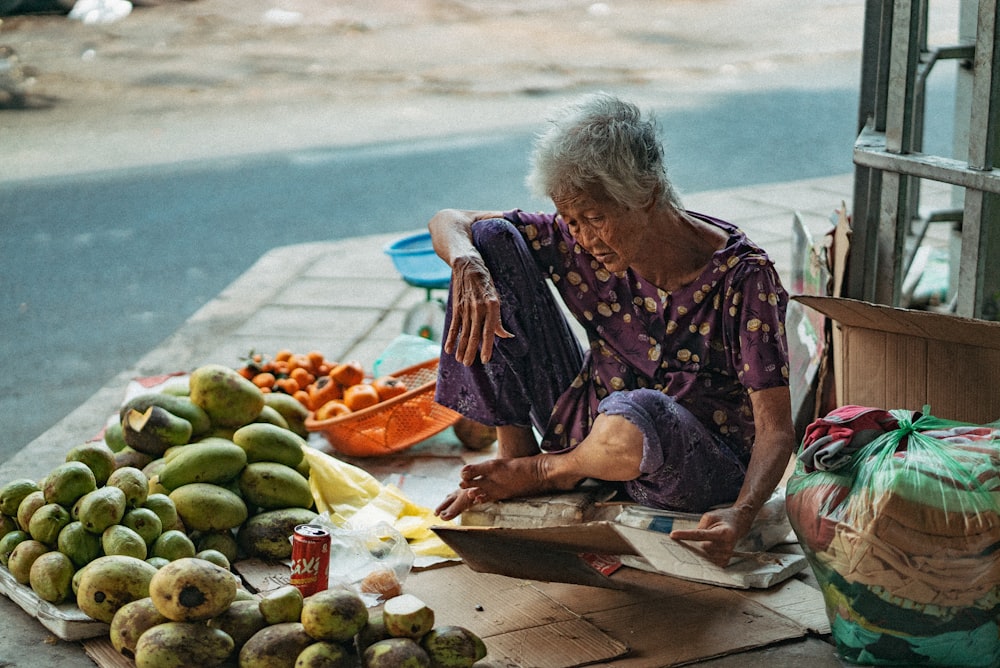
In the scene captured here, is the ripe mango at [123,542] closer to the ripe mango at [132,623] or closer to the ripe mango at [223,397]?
the ripe mango at [132,623]

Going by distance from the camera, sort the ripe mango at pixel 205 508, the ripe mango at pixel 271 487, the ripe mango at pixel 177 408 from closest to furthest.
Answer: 1. the ripe mango at pixel 205 508
2. the ripe mango at pixel 271 487
3. the ripe mango at pixel 177 408

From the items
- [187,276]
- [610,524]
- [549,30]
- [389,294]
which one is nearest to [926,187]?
[389,294]

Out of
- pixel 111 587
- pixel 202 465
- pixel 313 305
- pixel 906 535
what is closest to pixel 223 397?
pixel 202 465

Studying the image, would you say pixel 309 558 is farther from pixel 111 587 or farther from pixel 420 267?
pixel 420 267

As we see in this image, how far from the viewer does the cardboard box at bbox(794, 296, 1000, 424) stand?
2.34 meters

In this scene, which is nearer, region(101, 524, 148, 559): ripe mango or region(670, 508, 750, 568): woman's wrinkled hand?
region(670, 508, 750, 568): woman's wrinkled hand

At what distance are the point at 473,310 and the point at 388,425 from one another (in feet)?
2.94

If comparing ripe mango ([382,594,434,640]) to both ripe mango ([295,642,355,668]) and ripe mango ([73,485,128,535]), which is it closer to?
ripe mango ([295,642,355,668])

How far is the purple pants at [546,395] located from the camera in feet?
7.65

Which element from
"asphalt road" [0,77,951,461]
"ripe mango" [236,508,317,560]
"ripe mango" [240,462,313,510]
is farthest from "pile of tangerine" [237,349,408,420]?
"asphalt road" [0,77,951,461]

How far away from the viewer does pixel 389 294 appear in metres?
4.95

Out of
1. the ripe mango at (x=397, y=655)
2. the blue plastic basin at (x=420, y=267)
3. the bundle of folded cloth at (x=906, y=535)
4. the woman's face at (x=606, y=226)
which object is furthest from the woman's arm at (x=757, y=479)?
the blue plastic basin at (x=420, y=267)

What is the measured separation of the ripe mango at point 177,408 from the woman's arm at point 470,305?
68 cm

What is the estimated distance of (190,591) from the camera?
198 cm
